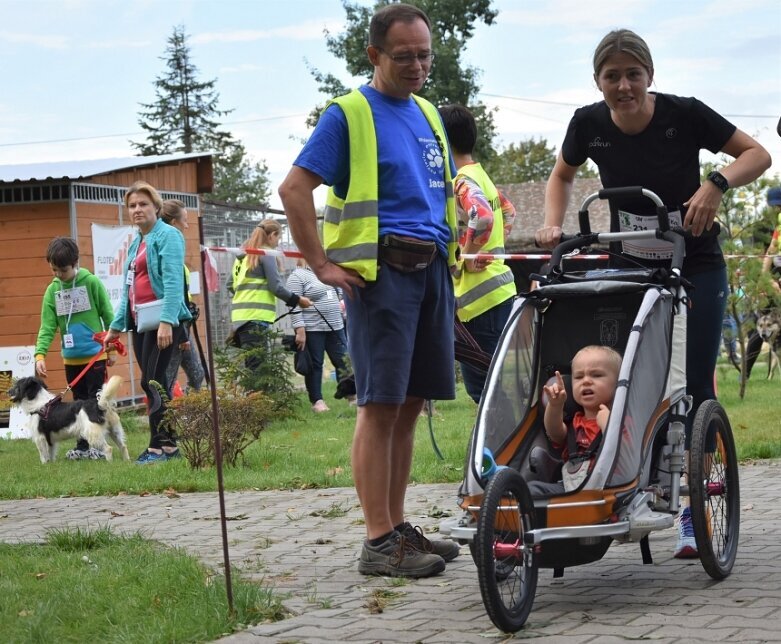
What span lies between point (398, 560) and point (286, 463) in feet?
13.3

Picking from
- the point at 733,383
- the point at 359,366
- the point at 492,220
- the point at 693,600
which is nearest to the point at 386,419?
the point at 359,366

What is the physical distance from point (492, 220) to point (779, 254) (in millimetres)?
5306

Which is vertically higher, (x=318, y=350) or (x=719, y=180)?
(x=719, y=180)

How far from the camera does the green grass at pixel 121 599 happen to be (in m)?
4.28

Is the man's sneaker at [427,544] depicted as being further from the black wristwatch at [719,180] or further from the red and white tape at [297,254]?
the black wristwatch at [719,180]

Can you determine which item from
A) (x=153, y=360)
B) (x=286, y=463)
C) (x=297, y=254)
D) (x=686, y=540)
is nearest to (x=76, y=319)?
(x=153, y=360)

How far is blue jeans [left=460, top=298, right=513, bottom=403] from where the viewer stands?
24.1 feet

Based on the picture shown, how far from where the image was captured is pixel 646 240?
17.5 ft

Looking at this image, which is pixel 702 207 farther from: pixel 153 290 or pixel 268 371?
pixel 268 371

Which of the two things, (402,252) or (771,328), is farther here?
(771,328)

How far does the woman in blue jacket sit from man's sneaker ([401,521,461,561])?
458 cm

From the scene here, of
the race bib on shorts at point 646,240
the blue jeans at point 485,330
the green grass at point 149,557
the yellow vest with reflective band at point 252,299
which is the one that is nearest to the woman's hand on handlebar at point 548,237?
the race bib on shorts at point 646,240

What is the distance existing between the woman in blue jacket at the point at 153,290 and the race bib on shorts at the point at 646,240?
500 centimetres

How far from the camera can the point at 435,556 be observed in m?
5.21
